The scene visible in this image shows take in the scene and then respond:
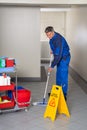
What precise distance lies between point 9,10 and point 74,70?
323 cm

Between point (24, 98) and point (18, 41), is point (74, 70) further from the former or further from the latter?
point (24, 98)

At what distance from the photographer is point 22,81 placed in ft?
23.2

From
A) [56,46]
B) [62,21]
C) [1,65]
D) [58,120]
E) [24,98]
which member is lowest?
[58,120]

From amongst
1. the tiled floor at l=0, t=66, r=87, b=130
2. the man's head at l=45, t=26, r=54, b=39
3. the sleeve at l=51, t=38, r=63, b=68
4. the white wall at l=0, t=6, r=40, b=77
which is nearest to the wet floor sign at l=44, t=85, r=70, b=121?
the tiled floor at l=0, t=66, r=87, b=130

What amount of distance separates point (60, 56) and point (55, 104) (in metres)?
0.97

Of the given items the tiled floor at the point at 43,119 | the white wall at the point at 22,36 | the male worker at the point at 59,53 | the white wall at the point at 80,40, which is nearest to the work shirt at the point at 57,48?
the male worker at the point at 59,53

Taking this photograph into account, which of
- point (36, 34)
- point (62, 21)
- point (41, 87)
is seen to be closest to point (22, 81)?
point (41, 87)

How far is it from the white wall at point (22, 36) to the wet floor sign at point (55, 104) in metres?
2.84

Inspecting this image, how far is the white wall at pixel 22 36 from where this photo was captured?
6.73m

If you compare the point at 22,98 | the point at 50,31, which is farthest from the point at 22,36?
the point at 22,98

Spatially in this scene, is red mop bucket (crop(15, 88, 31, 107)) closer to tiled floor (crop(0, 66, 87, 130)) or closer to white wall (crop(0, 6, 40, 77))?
tiled floor (crop(0, 66, 87, 130))

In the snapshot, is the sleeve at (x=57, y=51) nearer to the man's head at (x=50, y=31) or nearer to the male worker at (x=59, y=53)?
the male worker at (x=59, y=53)

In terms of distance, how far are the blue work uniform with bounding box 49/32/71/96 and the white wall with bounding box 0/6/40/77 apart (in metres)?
2.18

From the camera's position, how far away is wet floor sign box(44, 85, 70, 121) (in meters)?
4.09
